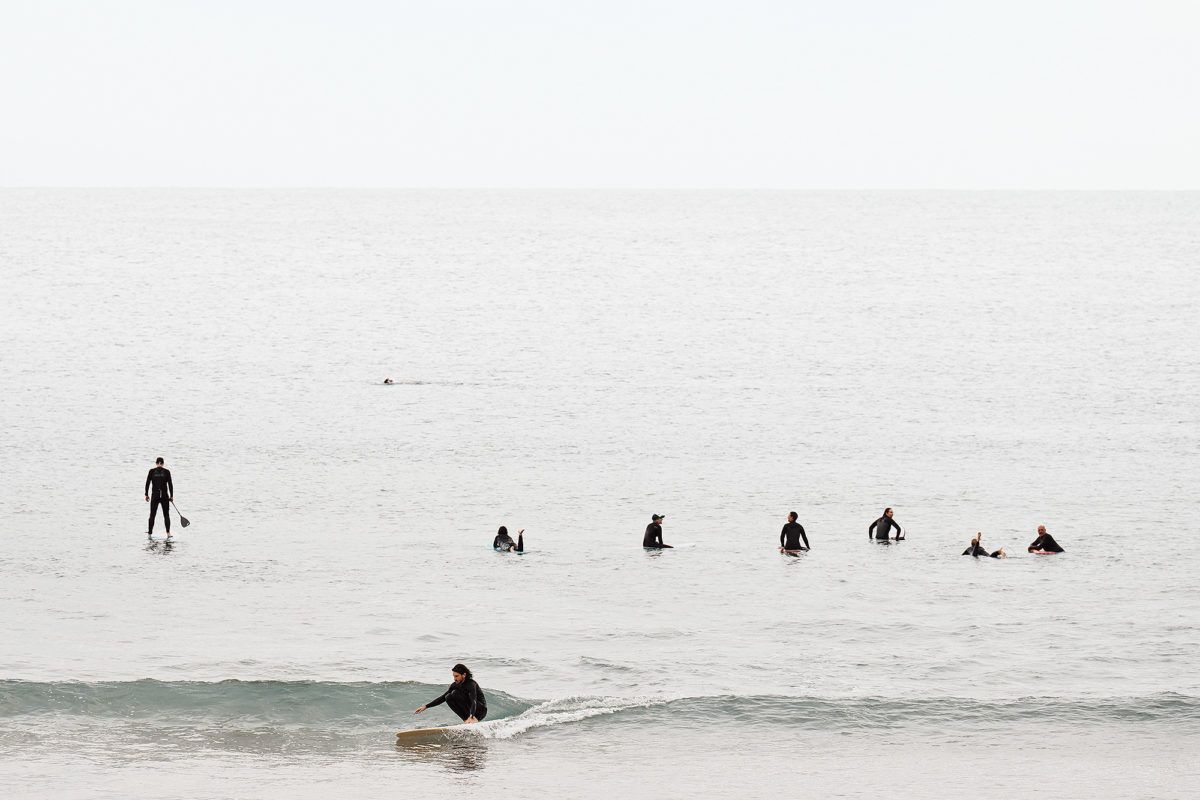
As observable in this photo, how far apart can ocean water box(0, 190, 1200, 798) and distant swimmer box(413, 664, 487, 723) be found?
464mm

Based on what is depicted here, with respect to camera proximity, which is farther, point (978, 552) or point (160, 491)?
point (160, 491)

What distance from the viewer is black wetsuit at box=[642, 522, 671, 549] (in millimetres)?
33250

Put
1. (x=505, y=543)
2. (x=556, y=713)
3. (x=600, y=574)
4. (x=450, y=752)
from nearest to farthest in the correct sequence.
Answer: (x=450, y=752)
(x=556, y=713)
(x=600, y=574)
(x=505, y=543)

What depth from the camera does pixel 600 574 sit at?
31.2m

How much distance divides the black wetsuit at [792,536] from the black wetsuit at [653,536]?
295 centimetres

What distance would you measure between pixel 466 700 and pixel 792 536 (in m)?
14.5

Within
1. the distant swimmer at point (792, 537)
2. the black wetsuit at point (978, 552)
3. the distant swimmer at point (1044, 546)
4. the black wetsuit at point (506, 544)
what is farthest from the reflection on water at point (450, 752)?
the distant swimmer at point (1044, 546)

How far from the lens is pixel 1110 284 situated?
13412cm

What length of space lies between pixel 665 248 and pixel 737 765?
179386mm

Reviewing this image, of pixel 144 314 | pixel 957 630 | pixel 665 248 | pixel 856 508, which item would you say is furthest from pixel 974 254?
pixel 957 630

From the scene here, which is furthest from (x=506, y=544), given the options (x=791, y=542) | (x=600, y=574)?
(x=791, y=542)

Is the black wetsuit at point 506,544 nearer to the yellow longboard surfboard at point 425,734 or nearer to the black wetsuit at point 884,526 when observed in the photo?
the black wetsuit at point 884,526

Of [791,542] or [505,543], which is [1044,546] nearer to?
[791,542]

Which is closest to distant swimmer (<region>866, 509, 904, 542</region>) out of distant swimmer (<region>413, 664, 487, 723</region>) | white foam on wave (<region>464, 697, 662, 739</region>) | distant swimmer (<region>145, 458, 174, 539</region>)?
white foam on wave (<region>464, 697, 662, 739</region>)
